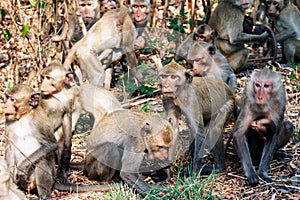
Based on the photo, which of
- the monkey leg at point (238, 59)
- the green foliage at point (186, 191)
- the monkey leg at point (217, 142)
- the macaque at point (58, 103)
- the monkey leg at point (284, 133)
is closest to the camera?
the green foliage at point (186, 191)

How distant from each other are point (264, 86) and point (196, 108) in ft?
3.06

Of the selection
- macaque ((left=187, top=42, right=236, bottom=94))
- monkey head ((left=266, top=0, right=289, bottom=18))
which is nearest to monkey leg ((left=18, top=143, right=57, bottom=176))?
macaque ((left=187, top=42, right=236, bottom=94))

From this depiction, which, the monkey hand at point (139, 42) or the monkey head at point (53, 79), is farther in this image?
the monkey hand at point (139, 42)

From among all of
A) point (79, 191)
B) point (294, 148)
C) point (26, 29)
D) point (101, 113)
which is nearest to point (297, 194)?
point (294, 148)

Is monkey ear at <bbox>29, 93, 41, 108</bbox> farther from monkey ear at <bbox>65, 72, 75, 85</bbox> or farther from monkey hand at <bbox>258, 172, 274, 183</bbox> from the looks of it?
monkey hand at <bbox>258, 172, 274, 183</bbox>

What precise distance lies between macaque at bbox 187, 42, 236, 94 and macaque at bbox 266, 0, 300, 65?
236 cm

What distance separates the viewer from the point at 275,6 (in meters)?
11.6

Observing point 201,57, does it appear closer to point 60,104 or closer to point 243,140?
point 243,140

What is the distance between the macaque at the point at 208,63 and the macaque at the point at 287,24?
236cm

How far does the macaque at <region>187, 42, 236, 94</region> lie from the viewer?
932cm

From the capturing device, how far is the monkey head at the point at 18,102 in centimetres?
716

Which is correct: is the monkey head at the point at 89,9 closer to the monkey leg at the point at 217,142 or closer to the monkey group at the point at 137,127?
the monkey group at the point at 137,127

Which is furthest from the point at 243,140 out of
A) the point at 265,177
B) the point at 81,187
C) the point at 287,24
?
the point at 287,24

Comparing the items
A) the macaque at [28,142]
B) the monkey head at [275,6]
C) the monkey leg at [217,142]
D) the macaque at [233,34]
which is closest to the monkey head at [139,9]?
the macaque at [233,34]
